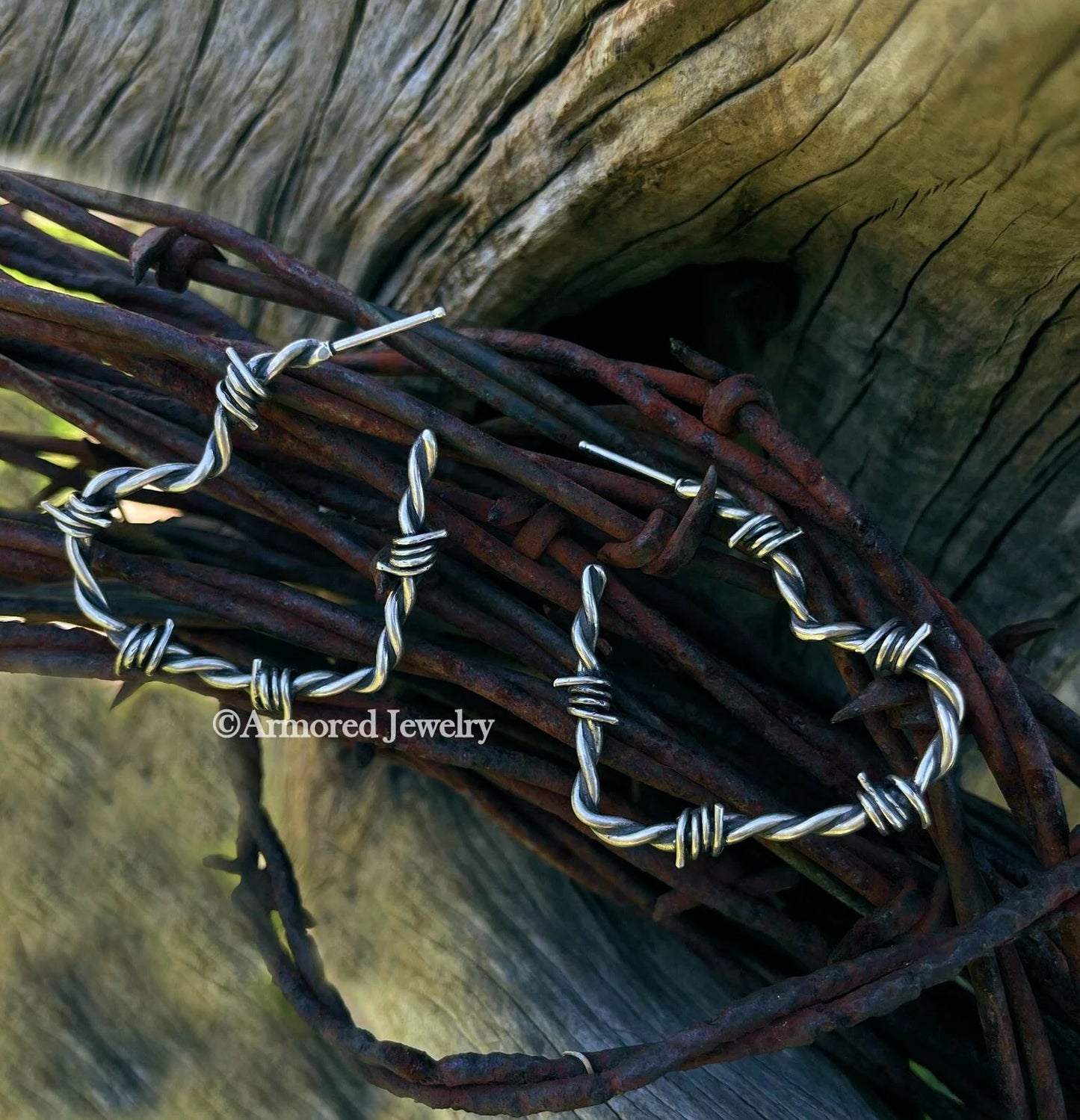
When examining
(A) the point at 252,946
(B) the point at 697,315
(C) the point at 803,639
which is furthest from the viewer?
(B) the point at 697,315

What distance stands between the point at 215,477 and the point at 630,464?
320 mm

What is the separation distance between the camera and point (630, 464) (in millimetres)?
773

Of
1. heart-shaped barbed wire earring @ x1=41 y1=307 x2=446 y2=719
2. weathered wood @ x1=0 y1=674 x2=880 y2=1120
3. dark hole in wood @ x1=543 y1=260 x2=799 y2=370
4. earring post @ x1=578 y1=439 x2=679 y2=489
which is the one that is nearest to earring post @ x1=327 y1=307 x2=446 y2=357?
heart-shaped barbed wire earring @ x1=41 y1=307 x2=446 y2=719

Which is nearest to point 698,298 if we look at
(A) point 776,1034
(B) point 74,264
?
(B) point 74,264

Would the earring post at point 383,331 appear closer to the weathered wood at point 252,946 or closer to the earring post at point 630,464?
the earring post at point 630,464

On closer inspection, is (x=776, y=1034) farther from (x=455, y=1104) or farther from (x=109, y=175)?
(x=109, y=175)

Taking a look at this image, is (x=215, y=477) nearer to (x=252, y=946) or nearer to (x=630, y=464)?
(x=630, y=464)

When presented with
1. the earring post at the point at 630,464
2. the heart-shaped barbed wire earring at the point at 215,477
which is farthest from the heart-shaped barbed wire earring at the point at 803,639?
the heart-shaped barbed wire earring at the point at 215,477

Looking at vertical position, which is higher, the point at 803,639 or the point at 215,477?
the point at 803,639

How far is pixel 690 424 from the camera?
2.47 ft

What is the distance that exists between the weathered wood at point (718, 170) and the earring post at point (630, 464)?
226 millimetres

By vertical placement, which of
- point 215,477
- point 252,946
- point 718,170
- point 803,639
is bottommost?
point 252,946

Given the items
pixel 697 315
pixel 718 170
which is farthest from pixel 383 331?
pixel 697 315

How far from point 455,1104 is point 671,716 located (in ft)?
1.10
